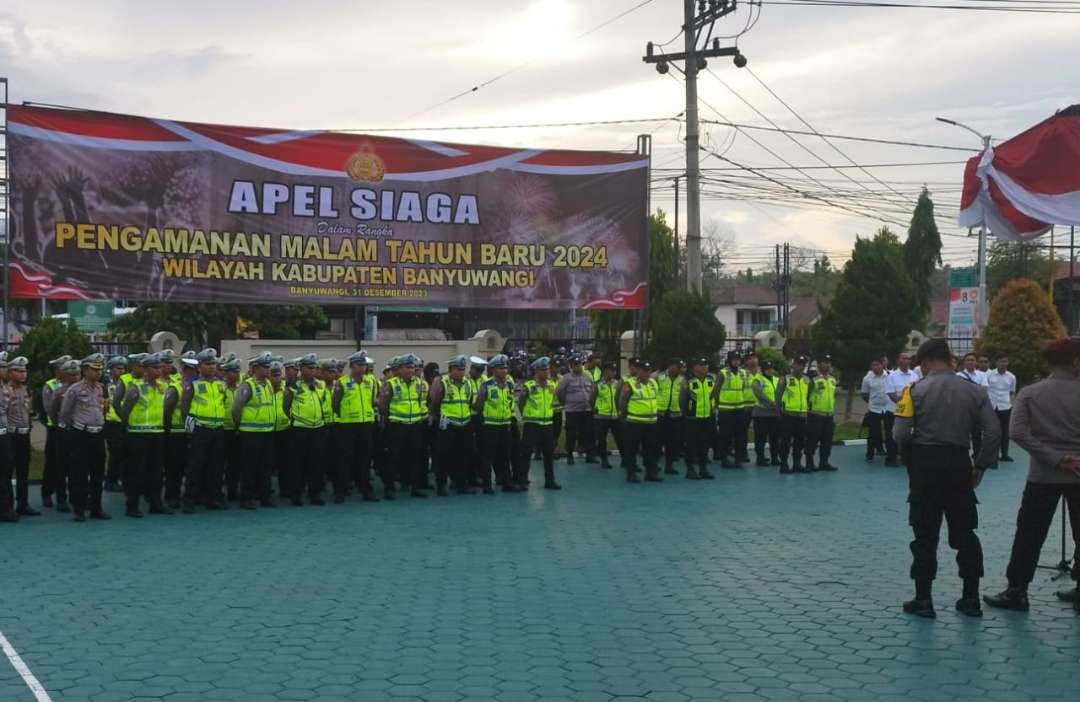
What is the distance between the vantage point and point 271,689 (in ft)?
18.2

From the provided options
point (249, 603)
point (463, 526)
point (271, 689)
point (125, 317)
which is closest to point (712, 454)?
point (463, 526)

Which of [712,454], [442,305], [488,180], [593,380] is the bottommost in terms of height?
[712,454]

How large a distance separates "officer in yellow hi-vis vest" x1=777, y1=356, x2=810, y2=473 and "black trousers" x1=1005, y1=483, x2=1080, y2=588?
28.5ft

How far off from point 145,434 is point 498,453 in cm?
424

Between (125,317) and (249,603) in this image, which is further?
(125,317)

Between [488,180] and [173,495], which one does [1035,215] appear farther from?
[488,180]

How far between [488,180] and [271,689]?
13.8 m

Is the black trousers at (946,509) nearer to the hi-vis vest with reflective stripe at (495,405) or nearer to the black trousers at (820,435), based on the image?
the hi-vis vest with reflective stripe at (495,405)

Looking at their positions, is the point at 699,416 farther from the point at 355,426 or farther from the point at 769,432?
the point at 355,426

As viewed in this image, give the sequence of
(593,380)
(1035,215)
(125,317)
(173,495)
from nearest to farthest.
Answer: (1035,215), (173,495), (593,380), (125,317)

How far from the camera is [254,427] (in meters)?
12.3

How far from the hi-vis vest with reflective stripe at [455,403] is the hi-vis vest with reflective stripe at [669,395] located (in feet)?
11.0

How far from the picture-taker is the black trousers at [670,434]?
15.9 meters

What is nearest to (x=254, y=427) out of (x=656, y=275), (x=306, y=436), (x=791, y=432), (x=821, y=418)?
(x=306, y=436)
